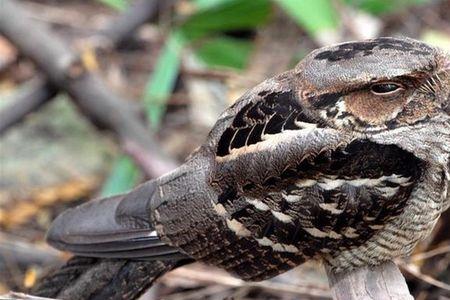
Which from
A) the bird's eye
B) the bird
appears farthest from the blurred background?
the bird's eye

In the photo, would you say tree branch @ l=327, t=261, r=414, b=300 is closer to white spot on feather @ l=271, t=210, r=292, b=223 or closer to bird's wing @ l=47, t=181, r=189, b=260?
white spot on feather @ l=271, t=210, r=292, b=223

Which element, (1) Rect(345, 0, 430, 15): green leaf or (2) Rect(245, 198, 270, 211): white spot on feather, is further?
(1) Rect(345, 0, 430, 15): green leaf

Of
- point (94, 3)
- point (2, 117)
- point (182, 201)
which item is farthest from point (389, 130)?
point (94, 3)

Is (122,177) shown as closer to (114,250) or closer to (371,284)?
(114,250)

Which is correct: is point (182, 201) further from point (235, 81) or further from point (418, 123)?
point (235, 81)

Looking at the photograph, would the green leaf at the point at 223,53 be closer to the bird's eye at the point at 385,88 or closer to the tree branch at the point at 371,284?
the tree branch at the point at 371,284

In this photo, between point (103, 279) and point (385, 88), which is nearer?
point (385, 88)

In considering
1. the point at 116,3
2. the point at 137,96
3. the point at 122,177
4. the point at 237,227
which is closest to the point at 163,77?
the point at 137,96

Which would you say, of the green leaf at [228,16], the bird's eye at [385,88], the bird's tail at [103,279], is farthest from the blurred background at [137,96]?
the bird's eye at [385,88]

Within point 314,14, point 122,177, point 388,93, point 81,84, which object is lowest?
point 388,93
